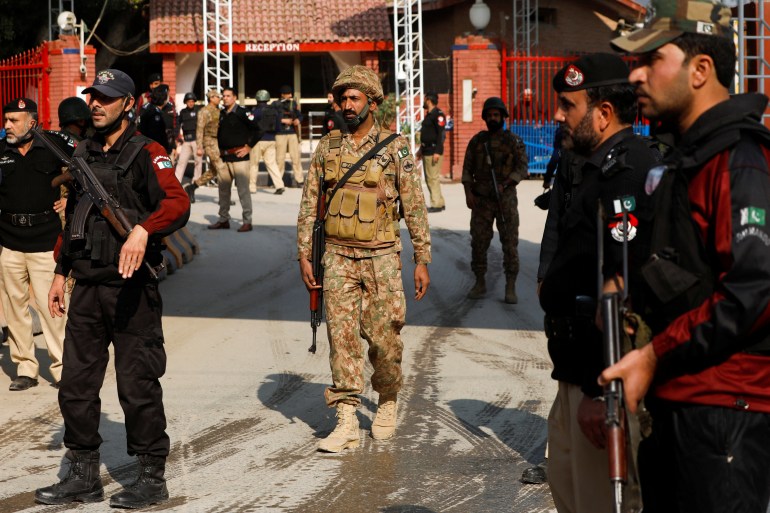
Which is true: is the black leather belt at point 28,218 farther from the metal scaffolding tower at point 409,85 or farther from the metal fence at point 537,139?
the metal fence at point 537,139

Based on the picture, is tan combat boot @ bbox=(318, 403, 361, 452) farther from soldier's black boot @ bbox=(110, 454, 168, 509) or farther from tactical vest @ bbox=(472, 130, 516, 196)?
tactical vest @ bbox=(472, 130, 516, 196)

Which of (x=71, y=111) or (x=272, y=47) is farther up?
(x=272, y=47)

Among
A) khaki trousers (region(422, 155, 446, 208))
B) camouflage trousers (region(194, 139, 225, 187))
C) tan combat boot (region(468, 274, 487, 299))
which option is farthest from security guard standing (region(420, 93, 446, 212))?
tan combat boot (region(468, 274, 487, 299))

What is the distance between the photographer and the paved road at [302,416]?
6.25 metres

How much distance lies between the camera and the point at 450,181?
27625mm

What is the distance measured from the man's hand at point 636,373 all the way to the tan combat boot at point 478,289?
31.8 ft

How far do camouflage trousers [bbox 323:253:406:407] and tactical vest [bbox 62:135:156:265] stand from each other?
4.61 ft

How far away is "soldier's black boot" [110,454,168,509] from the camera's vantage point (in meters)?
5.98

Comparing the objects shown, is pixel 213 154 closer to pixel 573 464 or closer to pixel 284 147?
pixel 284 147

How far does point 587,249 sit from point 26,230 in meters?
6.05

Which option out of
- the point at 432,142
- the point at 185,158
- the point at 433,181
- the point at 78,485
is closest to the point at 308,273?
the point at 78,485

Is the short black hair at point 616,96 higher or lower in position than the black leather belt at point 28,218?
higher

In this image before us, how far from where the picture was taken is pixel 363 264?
7184 millimetres

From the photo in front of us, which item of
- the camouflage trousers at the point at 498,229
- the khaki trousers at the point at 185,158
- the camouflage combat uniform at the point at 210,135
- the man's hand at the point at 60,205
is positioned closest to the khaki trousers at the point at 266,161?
the khaki trousers at the point at 185,158
